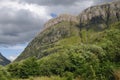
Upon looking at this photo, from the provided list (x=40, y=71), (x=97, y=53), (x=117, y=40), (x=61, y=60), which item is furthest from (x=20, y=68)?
(x=117, y=40)

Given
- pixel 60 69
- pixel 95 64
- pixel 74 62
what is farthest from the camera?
pixel 60 69

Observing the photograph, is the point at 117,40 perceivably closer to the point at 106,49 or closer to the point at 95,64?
the point at 106,49

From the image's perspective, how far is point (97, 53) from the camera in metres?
92.9

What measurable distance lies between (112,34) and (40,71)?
26739 mm

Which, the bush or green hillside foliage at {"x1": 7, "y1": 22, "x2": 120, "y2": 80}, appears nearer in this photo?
green hillside foliage at {"x1": 7, "y1": 22, "x2": 120, "y2": 80}

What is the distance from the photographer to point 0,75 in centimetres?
6378

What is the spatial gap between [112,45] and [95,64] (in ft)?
63.2

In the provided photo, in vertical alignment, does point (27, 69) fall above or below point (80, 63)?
below

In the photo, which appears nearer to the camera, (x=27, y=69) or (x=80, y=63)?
(x=80, y=63)

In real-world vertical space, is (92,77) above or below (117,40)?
below

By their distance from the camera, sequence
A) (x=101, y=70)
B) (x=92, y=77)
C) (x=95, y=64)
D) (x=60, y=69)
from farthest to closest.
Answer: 1. (x=60, y=69)
2. (x=95, y=64)
3. (x=101, y=70)
4. (x=92, y=77)

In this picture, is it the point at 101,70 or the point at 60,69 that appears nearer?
the point at 101,70

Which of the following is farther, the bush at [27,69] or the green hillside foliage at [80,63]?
the bush at [27,69]

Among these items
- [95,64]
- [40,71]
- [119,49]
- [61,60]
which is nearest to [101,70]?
[95,64]
